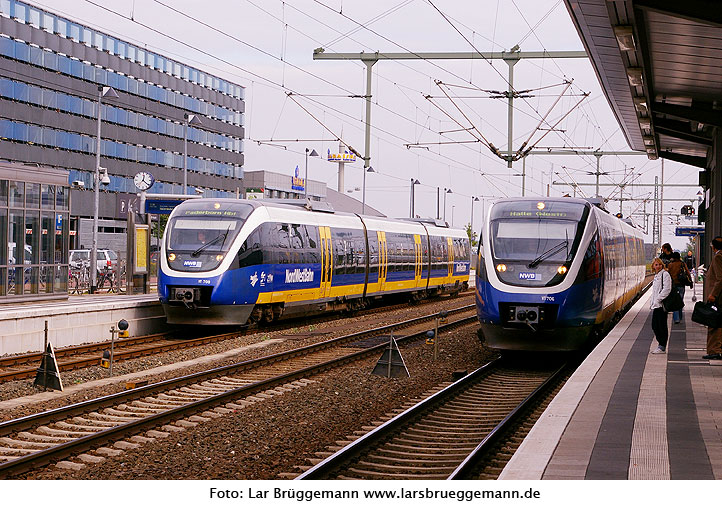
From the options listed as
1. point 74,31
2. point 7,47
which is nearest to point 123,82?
point 74,31

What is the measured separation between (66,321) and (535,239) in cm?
982

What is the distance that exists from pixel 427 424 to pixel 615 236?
39.1 ft

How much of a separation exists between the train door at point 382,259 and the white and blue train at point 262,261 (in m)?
0.07

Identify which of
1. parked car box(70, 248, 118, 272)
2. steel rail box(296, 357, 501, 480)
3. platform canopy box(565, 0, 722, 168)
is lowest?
steel rail box(296, 357, 501, 480)

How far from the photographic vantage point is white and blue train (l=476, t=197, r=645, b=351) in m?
16.4

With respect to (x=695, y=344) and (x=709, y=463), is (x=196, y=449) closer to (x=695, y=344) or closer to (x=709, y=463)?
(x=709, y=463)

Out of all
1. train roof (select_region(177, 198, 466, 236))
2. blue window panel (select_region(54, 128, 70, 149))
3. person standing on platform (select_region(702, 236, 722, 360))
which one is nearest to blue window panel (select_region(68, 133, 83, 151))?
blue window panel (select_region(54, 128, 70, 149))

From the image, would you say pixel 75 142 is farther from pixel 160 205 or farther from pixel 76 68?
pixel 160 205

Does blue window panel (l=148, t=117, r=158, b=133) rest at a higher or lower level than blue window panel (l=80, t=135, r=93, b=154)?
higher

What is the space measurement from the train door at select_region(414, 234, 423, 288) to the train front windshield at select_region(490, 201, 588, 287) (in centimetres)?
1990

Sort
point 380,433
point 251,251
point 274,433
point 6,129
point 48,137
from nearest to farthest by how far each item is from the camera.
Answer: point 380,433 < point 274,433 < point 251,251 < point 6,129 < point 48,137

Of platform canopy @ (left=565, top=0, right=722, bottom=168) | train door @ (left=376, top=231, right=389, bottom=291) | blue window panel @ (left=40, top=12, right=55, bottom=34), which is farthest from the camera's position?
blue window panel @ (left=40, top=12, right=55, bottom=34)

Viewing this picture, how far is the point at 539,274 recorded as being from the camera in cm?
1656

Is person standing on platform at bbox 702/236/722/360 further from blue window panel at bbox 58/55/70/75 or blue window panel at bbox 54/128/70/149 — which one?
blue window panel at bbox 54/128/70/149
